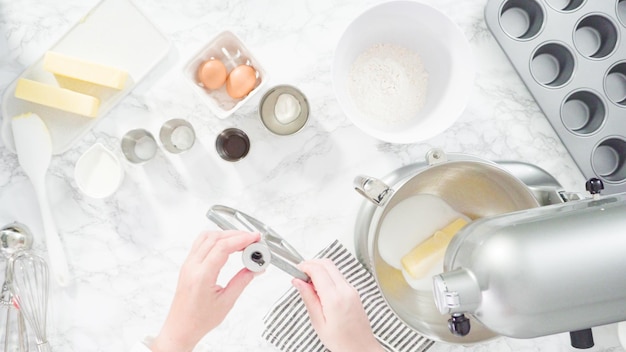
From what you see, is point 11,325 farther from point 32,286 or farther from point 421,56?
point 421,56

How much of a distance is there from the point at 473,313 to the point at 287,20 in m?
0.53

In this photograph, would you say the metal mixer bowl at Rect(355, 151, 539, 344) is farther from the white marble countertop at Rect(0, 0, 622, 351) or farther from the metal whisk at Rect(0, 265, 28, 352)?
the metal whisk at Rect(0, 265, 28, 352)

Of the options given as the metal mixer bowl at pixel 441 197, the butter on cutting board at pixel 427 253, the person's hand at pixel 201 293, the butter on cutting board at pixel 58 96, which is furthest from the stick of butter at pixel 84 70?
the butter on cutting board at pixel 427 253

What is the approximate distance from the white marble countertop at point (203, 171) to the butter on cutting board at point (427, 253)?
0.12m

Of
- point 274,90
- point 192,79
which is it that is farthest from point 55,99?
point 274,90

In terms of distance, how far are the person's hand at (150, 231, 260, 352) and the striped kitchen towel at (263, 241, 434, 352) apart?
0.29 ft

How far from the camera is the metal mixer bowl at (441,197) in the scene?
2.29ft

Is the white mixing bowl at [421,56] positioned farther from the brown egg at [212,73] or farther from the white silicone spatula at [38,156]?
the white silicone spatula at [38,156]

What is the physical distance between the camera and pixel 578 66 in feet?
2.76

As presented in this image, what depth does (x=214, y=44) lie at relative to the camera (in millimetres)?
821

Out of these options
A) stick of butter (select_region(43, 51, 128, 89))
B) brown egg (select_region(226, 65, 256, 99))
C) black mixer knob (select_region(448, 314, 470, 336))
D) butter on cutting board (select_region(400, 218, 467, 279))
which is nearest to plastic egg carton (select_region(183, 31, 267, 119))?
brown egg (select_region(226, 65, 256, 99))

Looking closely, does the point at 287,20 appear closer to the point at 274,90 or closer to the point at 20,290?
the point at 274,90

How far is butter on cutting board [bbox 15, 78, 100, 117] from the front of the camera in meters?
0.84

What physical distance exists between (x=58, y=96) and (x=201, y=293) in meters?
0.38
